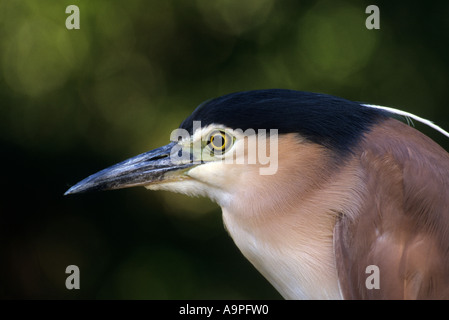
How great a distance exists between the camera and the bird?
148 cm

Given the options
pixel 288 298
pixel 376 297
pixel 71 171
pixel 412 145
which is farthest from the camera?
pixel 71 171

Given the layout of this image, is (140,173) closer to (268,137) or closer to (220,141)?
(220,141)

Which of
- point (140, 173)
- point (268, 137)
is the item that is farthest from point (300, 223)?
point (140, 173)

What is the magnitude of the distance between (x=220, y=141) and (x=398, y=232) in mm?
592

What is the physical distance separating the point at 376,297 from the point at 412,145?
1.52ft

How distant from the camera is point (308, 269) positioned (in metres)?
1.56

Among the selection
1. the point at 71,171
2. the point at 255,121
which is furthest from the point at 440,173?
the point at 71,171

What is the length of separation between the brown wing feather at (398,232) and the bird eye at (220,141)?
1.36 feet

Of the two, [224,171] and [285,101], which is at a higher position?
[285,101]

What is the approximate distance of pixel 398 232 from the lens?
1489 millimetres

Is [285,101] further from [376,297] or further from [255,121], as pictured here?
[376,297]

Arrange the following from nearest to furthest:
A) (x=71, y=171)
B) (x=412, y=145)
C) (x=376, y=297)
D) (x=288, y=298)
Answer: (x=376, y=297)
(x=412, y=145)
(x=288, y=298)
(x=71, y=171)

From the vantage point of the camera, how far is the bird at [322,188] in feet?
4.84

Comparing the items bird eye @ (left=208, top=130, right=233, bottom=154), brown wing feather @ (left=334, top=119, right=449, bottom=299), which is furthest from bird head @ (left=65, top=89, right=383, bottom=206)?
brown wing feather @ (left=334, top=119, right=449, bottom=299)
